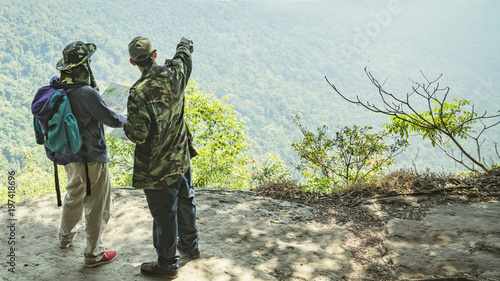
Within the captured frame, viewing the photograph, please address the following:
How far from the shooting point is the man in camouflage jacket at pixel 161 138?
251cm

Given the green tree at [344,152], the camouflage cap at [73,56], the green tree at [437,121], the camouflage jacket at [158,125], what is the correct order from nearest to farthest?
1. the camouflage jacket at [158,125]
2. the camouflage cap at [73,56]
3. the green tree at [437,121]
4. the green tree at [344,152]

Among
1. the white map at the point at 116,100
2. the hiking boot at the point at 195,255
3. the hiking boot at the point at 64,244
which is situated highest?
the white map at the point at 116,100

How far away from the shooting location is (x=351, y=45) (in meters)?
128

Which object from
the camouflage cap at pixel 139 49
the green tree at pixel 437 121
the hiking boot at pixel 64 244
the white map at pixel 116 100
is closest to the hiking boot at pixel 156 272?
the hiking boot at pixel 64 244

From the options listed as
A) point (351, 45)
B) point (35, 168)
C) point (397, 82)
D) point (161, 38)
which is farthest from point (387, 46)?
point (35, 168)

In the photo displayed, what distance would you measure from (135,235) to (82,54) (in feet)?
6.06

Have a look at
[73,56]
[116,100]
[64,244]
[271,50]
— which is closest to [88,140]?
[116,100]

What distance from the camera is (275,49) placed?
4924 inches

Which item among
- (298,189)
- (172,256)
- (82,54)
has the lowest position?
(172,256)

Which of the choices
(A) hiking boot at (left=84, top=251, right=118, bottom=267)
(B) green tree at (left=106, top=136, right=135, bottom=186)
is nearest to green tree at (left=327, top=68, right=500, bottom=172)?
(A) hiking boot at (left=84, top=251, right=118, bottom=267)

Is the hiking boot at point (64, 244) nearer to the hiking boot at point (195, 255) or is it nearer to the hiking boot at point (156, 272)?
the hiking boot at point (156, 272)

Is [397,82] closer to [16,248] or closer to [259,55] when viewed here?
[259,55]

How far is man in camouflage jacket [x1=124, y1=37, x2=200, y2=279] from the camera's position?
2506 millimetres

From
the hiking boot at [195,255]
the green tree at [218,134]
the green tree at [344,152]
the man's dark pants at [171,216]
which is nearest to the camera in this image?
the man's dark pants at [171,216]
